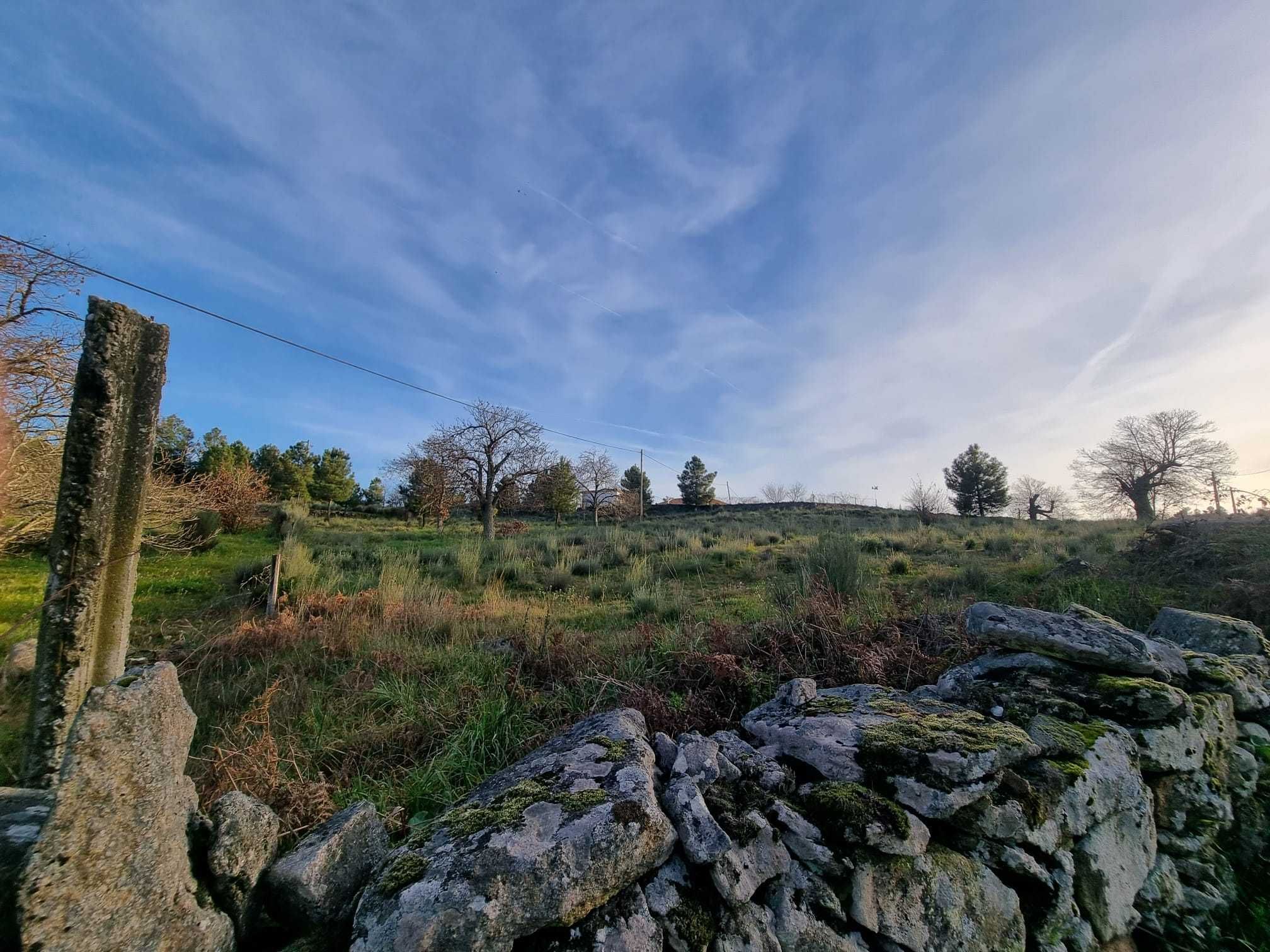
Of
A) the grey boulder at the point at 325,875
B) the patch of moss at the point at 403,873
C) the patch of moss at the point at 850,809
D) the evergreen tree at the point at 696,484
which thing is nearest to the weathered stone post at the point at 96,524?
the grey boulder at the point at 325,875

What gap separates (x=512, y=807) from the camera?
170 cm

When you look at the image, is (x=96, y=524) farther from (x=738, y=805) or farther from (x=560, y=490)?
(x=560, y=490)

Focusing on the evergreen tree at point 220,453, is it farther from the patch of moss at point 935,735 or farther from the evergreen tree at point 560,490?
the patch of moss at point 935,735

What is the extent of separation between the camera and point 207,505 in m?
13.0

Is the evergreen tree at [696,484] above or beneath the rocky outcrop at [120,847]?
above

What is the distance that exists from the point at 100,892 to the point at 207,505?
15282mm

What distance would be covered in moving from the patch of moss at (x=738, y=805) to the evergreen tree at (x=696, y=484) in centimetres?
5214

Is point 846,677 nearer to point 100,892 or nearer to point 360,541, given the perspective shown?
point 100,892

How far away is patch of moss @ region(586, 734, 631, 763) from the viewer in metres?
2.01

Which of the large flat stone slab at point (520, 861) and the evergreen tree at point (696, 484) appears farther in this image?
the evergreen tree at point (696, 484)

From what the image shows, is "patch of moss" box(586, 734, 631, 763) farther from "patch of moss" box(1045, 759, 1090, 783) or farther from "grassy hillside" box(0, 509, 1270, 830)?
"patch of moss" box(1045, 759, 1090, 783)

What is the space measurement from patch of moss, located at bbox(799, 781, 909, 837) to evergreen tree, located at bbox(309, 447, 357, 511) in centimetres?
4316

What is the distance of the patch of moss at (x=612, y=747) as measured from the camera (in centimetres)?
201

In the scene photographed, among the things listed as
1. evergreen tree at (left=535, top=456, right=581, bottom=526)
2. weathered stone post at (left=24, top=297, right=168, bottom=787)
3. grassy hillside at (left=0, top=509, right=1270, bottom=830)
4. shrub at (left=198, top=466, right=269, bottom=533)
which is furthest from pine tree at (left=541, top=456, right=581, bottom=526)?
weathered stone post at (left=24, top=297, right=168, bottom=787)
